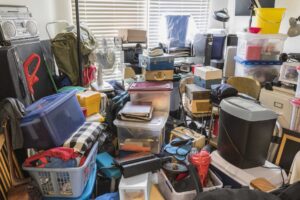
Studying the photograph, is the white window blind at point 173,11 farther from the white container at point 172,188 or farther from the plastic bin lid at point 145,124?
the white container at point 172,188

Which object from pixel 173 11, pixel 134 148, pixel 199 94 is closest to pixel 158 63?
pixel 199 94

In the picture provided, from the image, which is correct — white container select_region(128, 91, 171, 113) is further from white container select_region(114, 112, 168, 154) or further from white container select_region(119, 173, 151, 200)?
white container select_region(119, 173, 151, 200)

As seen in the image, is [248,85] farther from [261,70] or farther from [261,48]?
[261,48]

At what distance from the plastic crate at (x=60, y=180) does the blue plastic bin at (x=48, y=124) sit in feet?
0.46

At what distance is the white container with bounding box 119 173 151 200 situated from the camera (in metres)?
1.47

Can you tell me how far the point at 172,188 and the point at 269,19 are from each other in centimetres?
188

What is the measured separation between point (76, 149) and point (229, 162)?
3.34 ft

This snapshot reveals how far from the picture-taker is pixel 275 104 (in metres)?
2.03

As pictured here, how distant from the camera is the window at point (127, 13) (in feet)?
9.57

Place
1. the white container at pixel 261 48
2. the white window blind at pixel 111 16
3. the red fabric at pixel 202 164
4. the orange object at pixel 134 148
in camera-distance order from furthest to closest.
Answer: the white window blind at pixel 111 16, the white container at pixel 261 48, the orange object at pixel 134 148, the red fabric at pixel 202 164

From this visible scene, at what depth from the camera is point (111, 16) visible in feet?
9.87

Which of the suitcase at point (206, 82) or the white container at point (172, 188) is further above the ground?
the suitcase at point (206, 82)

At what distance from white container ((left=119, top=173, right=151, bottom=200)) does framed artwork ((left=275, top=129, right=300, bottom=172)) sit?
0.98 metres

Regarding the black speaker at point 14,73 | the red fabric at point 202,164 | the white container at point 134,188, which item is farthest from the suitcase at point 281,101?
the black speaker at point 14,73
